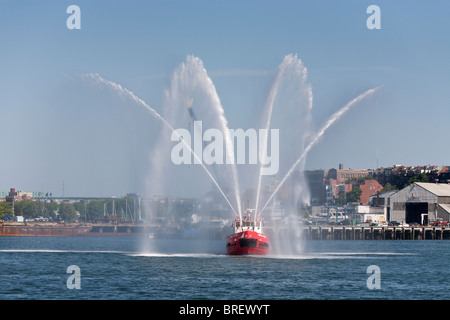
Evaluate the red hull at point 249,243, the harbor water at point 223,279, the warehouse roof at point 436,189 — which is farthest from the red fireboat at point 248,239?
the warehouse roof at point 436,189

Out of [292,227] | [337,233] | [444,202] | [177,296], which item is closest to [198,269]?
[177,296]

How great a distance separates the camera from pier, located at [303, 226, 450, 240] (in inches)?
6570

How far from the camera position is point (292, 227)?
94875mm

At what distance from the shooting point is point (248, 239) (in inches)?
2926

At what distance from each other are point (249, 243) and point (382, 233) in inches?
3905

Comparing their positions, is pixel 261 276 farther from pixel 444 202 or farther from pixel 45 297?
pixel 444 202

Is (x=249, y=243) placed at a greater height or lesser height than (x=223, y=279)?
greater

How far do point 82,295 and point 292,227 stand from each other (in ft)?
165

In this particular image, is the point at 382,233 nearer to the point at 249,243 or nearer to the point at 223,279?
the point at 249,243

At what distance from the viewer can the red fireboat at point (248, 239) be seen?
7444 centimetres

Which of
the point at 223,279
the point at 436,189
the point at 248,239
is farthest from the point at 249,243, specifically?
the point at 436,189

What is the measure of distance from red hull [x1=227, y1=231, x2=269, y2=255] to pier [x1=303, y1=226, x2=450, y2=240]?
92.0 m

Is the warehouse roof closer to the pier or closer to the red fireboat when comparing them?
the pier
